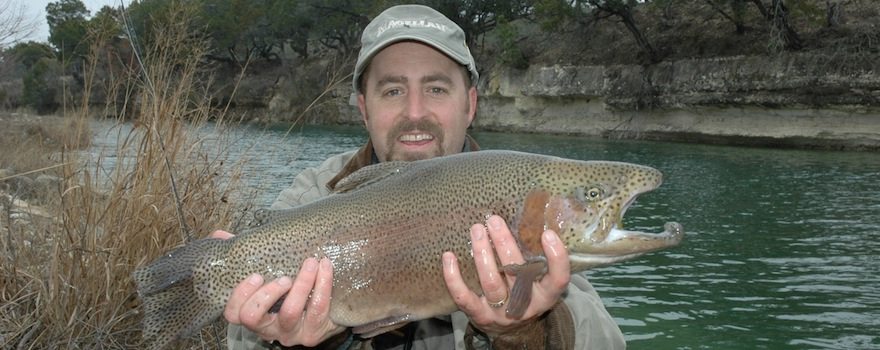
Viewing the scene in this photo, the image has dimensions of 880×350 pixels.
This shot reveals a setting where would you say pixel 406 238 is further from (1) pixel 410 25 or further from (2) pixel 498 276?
(1) pixel 410 25

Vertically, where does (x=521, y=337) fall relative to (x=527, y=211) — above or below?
below

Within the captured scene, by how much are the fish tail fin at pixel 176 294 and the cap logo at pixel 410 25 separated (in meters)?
1.43

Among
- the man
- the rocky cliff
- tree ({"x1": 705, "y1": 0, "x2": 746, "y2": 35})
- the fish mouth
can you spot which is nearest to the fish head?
the fish mouth

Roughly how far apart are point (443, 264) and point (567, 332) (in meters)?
0.63

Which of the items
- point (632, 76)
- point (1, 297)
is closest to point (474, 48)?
point (632, 76)

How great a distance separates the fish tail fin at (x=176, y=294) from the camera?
281cm

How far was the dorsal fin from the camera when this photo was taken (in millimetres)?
2961

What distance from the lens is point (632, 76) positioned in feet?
112

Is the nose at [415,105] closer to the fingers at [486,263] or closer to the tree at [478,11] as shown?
the fingers at [486,263]

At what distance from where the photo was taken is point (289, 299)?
2.76m

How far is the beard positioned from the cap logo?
1.58 feet

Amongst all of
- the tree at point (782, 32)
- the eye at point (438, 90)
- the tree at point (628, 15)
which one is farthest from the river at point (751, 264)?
the tree at point (628, 15)

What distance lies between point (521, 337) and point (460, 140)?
1.20 m

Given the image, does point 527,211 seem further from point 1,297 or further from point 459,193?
point 1,297
